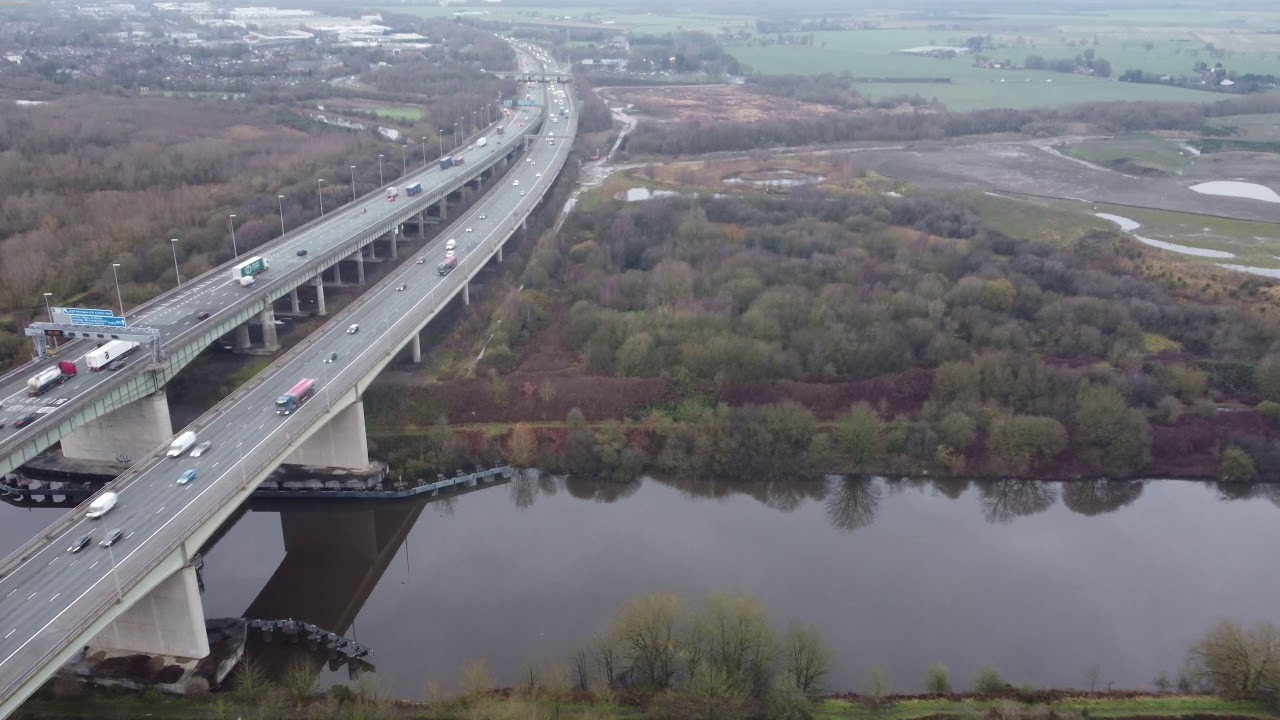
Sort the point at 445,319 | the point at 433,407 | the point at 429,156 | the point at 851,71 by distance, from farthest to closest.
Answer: the point at 851,71
the point at 429,156
the point at 445,319
the point at 433,407

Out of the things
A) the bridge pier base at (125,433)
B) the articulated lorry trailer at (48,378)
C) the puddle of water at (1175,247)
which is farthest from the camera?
the puddle of water at (1175,247)

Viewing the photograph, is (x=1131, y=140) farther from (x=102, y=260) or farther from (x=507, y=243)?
(x=102, y=260)

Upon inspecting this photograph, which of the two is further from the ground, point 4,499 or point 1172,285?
point 1172,285

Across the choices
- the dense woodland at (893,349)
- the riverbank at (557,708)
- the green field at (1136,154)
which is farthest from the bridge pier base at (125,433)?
the green field at (1136,154)

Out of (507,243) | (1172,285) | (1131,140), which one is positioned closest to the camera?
(1172,285)

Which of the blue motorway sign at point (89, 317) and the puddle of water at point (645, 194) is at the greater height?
the blue motorway sign at point (89, 317)

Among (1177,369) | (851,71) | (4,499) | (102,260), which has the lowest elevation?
(4,499)

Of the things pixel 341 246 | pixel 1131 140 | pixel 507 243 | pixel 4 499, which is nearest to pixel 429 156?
pixel 507 243

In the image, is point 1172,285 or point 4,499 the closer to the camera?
A: point 4,499

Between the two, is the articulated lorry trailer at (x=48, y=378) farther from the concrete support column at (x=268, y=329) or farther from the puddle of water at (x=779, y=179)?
the puddle of water at (x=779, y=179)
